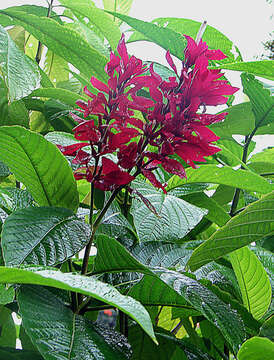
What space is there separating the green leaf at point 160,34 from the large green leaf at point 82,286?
43 cm

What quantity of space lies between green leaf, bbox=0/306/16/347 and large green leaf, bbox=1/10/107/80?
33cm

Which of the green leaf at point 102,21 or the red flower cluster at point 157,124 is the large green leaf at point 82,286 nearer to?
the red flower cluster at point 157,124

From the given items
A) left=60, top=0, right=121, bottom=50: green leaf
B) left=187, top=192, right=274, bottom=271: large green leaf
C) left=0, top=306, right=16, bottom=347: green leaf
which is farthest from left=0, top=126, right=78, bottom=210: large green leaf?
left=60, top=0, right=121, bottom=50: green leaf

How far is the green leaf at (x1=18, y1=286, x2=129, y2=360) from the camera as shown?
269 mm

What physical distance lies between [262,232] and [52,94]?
0.32 m

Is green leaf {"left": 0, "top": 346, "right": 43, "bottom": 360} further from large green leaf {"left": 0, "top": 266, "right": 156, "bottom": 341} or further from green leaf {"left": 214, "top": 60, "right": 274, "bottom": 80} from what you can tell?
green leaf {"left": 214, "top": 60, "right": 274, "bottom": 80}

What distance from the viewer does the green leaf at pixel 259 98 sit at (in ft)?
1.82

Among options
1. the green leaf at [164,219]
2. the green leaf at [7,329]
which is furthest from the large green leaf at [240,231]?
the green leaf at [7,329]

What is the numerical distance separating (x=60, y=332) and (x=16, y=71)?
235mm

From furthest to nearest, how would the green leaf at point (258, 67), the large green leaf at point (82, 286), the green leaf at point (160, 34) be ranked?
the green leaf at point (160, 34) < the green leaf at point (258, 67) < the large green leaf at point (82, 286)

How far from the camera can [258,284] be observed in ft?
1.29

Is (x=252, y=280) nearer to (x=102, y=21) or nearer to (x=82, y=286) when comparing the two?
(x=82, y=286)

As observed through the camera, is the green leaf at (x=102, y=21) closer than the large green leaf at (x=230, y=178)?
No

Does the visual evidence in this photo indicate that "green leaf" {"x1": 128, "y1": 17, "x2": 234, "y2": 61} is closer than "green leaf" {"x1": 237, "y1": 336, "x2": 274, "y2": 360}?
No
